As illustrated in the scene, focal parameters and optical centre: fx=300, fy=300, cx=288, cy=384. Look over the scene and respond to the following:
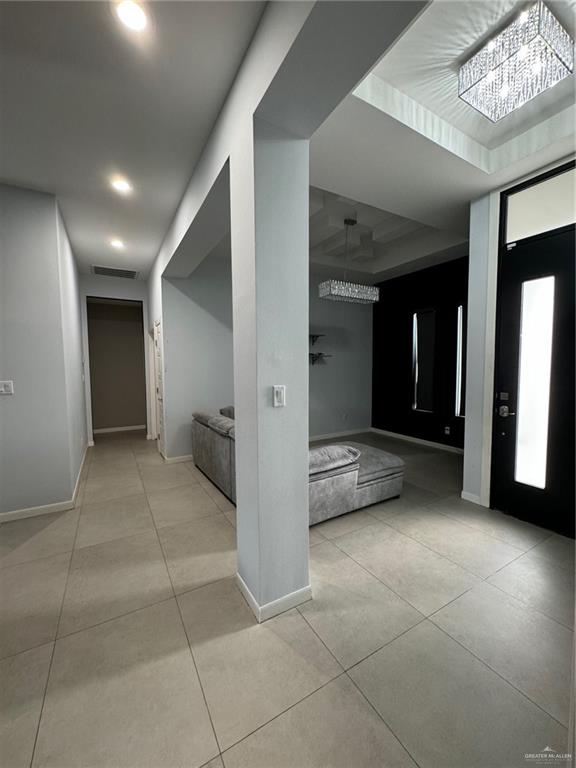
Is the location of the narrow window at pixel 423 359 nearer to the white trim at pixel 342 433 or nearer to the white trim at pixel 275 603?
the white trim at pixel 342 433

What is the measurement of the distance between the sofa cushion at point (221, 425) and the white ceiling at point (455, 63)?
2898 mm

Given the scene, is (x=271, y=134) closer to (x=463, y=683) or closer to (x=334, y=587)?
(x=334, y=587)

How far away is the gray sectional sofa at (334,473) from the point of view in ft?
8.43

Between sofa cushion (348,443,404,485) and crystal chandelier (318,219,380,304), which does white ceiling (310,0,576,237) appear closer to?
crystal chandelier (318,219,380,304)

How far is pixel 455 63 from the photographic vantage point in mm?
1785

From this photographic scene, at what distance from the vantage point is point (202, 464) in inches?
154

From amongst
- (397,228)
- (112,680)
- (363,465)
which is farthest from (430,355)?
(112,680)

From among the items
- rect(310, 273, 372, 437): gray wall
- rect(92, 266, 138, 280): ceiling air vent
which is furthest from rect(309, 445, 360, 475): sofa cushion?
rect(92, 266, 138, 280): ceiling air vent

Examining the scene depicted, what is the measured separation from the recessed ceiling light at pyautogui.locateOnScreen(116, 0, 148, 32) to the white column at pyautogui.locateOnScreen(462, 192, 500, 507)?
2.95m

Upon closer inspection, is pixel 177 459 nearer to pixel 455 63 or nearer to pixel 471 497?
pixel 471 497

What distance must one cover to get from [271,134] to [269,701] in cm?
262

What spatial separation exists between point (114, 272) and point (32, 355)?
2.94 meters

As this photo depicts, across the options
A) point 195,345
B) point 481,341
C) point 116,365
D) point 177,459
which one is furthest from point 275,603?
point 116,365

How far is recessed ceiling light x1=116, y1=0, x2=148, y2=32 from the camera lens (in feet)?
4.35
